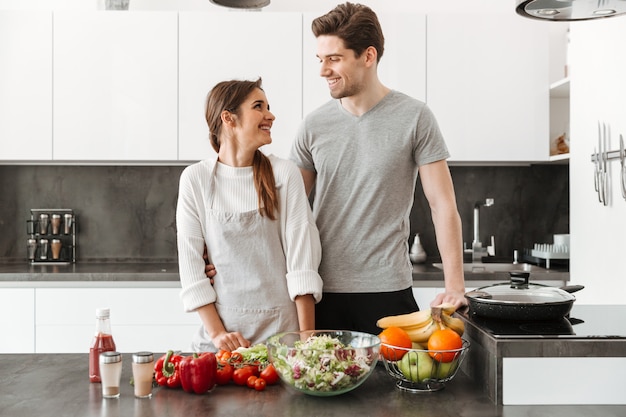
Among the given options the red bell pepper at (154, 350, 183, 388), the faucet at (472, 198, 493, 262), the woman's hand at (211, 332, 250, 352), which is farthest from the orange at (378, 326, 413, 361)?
the faucet at (472, 198, 493, 262)

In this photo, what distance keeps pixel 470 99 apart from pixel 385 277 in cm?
178

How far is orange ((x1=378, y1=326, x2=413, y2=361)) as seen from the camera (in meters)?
1.57

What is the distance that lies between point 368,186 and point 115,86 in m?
1.95

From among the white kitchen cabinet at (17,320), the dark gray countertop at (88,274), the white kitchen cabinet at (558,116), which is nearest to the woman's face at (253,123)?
the dark gray countertop at (88,274)

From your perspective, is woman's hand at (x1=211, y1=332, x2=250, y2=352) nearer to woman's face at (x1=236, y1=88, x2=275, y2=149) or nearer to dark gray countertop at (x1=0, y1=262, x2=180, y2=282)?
woman's face at (x1=236, y1=88, x2=275, y2=149)

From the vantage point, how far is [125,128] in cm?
367

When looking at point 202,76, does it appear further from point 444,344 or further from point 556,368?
point 556,368

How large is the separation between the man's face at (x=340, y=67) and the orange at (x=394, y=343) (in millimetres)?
911

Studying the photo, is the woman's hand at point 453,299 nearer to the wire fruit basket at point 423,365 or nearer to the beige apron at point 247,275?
the wire fruit basket at point 423,365

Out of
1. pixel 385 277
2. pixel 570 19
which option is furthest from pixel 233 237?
pixel 570 19

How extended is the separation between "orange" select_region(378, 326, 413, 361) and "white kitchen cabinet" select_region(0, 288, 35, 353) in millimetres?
2386

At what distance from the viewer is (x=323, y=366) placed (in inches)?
58.6

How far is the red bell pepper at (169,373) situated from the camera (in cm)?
161

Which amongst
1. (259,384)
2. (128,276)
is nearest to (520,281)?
(259,384)
